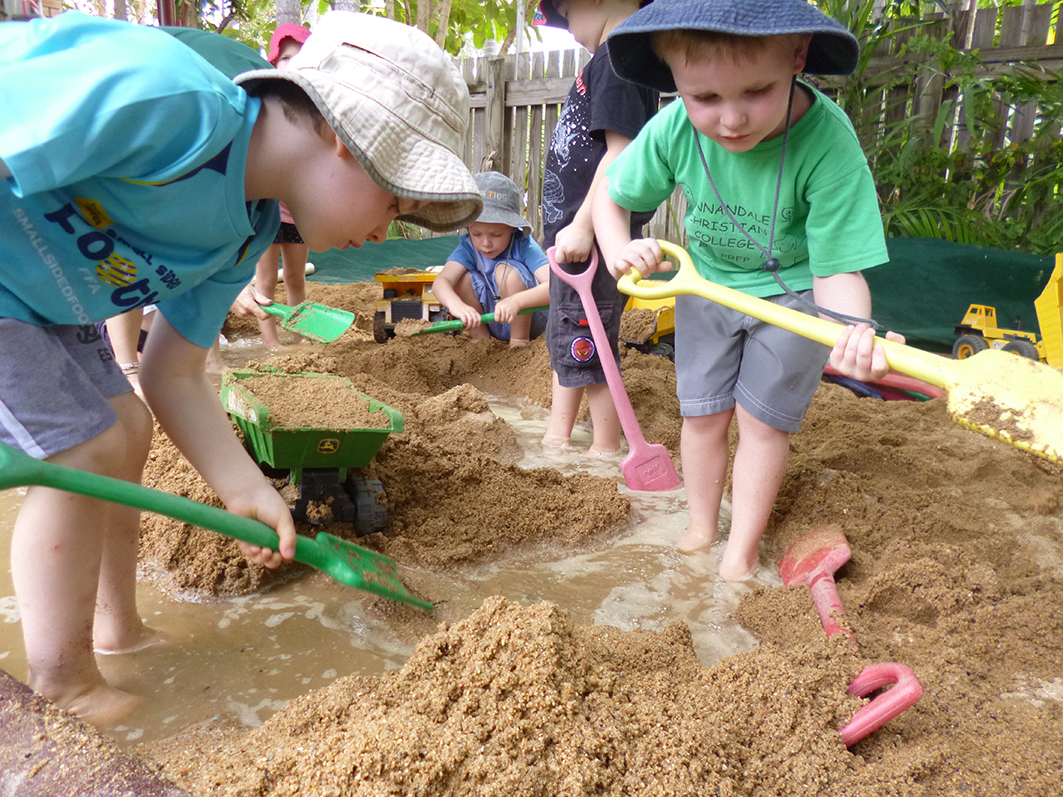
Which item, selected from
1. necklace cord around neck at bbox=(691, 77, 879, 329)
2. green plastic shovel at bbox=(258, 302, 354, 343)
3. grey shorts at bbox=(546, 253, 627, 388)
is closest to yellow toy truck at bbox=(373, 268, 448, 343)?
green plastic shovel at bbox=(258, 302, 354, 343)

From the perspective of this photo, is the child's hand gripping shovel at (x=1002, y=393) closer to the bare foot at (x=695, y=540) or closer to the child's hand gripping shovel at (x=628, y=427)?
the bare foot at (x=695, y=540)

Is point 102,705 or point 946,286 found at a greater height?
point 102,705

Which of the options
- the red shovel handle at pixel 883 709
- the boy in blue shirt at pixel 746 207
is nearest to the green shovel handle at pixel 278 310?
→ the boy in blue shirt at pixel 746 207

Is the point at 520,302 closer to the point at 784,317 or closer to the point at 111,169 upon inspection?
the point at 784,317

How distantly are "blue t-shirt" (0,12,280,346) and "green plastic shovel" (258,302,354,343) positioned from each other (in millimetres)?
2228

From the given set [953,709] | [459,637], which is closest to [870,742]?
[953,709]

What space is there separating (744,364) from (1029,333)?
8.03 feet

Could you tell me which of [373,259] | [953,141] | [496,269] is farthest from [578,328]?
[953,141]

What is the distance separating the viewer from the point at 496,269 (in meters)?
3.89

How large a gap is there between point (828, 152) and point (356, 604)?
56.1 inches

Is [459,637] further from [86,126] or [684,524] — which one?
[684,524]

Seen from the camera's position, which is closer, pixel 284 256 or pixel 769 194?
pixel 769 194

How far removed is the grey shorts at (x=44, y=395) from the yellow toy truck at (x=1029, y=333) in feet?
9.69

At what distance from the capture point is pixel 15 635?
1.43 meters
